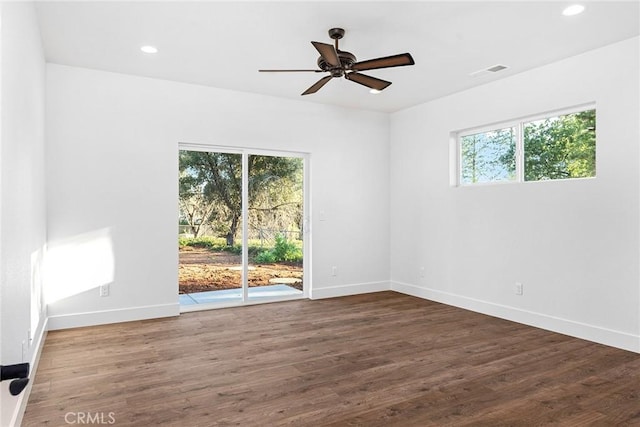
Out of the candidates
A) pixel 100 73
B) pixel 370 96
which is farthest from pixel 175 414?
pixel 370 96

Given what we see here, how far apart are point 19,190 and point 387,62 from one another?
264 centimetres

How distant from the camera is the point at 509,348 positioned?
11.8ft

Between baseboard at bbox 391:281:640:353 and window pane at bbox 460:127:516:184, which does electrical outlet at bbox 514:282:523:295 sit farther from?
window pane at bbox 460:127:516:184

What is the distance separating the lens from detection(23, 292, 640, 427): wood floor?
7.88 feet

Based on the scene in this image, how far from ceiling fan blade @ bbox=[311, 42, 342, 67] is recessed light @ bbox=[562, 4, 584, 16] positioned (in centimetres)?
176

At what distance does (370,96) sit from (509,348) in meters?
3.41

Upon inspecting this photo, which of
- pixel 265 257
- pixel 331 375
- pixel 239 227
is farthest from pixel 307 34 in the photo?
pixel 265 257

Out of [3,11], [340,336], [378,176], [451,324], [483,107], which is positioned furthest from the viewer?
[378,176]

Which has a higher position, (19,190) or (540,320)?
(19,190)

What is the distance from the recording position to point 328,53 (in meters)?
2.97

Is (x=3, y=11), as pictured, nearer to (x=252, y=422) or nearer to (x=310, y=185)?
(x=252, y=422)

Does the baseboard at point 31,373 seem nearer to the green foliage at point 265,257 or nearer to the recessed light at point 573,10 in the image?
the green foliage at point 265,257

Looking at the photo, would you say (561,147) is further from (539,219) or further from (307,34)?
(307,34)

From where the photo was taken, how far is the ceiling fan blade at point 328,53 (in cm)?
286
